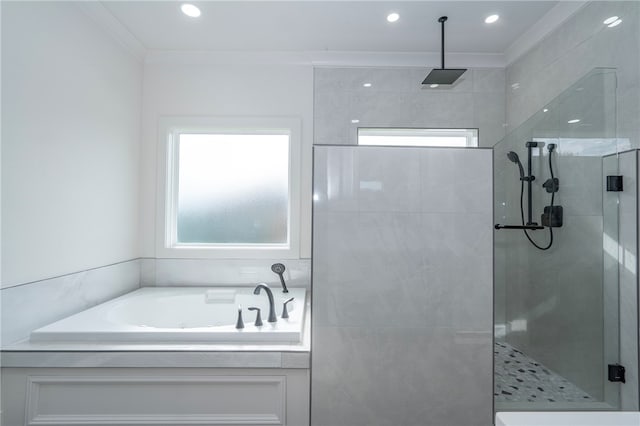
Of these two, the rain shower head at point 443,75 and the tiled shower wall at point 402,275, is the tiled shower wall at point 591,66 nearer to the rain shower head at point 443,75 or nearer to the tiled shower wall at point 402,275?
the tiled shower wall at point 402,275

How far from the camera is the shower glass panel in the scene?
1.61m

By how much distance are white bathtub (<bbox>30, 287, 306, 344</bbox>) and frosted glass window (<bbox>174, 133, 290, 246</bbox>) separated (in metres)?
0.49

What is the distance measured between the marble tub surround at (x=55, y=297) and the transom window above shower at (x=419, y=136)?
2196 mm

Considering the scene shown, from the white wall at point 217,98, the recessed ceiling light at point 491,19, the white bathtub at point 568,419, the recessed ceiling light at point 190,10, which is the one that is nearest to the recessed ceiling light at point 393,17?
the recessed ceiling light at point 491,19

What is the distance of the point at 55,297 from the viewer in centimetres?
180

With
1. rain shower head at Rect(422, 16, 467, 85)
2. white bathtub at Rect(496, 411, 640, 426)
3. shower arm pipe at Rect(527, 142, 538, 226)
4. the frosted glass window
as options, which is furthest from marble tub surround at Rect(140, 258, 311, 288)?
white bathtub at Rect(496, 411, 640, 426)

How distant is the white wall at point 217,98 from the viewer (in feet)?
8.64

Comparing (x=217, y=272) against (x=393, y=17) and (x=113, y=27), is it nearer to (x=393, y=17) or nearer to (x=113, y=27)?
(x=113, y=27)

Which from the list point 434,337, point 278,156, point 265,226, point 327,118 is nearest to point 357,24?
point 327,118

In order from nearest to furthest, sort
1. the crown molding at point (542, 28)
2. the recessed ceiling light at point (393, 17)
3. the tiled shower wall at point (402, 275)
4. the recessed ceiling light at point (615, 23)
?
the tiled shower wall at point (402, 275), the recessed ceiling light at point (615, 23), the crown molding at point (542, 28), the recessed ceiling light at point (393, 17)

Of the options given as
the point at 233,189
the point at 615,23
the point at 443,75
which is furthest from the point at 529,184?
the point at 233,189

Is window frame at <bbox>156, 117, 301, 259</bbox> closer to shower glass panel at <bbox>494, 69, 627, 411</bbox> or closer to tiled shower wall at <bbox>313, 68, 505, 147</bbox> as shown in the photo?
tiled shower wall at <bbox>313, 68, 505, 147</bbox>

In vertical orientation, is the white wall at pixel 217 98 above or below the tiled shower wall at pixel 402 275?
above

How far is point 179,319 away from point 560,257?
2547 millimetres
